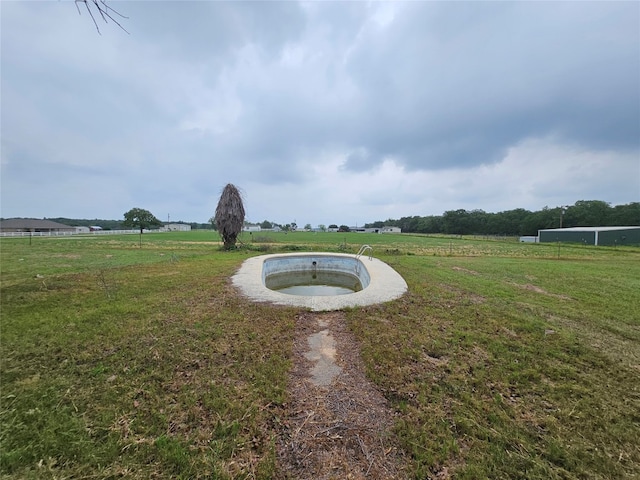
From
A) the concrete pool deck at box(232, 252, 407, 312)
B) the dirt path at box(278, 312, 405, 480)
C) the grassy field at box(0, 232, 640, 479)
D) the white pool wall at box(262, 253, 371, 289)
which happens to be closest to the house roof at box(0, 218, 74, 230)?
the white pool wall at box(262, 253, 371, 289)

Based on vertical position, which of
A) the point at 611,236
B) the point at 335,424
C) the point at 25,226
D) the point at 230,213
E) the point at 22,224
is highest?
the point at 230,213

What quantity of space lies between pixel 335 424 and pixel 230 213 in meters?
16.8

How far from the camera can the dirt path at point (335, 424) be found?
191cm

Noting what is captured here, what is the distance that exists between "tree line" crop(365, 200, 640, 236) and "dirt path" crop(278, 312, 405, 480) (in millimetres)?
63460

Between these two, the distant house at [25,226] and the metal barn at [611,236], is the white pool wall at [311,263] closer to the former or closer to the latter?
the distant house at [25,226]

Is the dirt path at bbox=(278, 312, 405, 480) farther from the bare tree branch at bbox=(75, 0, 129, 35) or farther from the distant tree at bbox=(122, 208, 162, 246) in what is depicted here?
the distant tree at bbox=(122, 208, 162, 246)

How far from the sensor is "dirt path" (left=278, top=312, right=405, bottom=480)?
6.26 feet

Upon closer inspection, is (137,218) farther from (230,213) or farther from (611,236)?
(611,236)

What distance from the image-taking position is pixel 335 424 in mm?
2350

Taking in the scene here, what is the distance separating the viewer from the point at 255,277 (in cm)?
875

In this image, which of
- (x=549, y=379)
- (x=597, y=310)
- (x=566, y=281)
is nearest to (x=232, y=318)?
(x=549, y=379)

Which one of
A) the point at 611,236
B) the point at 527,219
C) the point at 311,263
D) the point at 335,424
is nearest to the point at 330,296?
the point at 335,424

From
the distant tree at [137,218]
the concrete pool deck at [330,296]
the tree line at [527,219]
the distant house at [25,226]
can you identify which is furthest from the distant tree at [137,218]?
the tree line at [527,219]

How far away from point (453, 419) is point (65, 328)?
585 centimetres
